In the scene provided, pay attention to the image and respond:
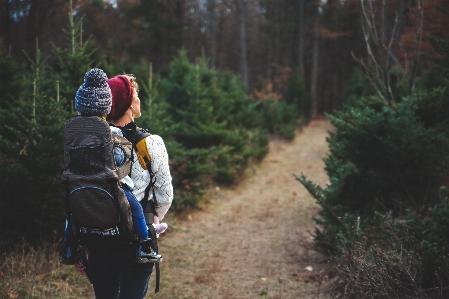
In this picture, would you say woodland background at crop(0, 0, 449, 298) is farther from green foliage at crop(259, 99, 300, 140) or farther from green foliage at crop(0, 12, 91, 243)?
green foliage at crop(259, 99, 300, 140)

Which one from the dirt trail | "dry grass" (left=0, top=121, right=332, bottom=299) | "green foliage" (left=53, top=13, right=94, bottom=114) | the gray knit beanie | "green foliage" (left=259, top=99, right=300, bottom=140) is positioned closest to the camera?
the gray knit beanie

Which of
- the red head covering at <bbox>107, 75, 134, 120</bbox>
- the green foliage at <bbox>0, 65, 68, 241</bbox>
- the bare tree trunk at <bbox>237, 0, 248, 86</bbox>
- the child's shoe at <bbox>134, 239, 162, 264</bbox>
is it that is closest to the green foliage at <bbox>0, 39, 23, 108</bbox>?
the green foliage at <bbox>0, 65, 68, 241</bbox>

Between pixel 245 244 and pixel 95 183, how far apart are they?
16.2ft

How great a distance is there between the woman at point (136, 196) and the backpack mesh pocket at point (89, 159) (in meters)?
0.35

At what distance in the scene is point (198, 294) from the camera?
516 centimetres

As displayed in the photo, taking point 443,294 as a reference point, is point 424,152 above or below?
above

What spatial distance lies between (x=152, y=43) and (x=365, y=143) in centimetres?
2100

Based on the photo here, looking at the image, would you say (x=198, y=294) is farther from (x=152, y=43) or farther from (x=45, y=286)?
(x=152, y=43)

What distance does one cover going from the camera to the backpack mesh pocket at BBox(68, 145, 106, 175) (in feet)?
8.32

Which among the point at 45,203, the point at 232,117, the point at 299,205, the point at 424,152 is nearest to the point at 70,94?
the point at 45,203

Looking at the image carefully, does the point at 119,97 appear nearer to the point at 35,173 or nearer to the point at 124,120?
the point at 124,120

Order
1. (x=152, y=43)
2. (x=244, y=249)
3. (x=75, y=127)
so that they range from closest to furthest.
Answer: (x=75, y=127), (x=244, y=249), (x=152, y=43)

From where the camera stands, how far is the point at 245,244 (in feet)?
23.4

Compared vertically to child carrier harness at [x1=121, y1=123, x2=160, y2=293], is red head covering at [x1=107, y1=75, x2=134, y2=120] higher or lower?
higher
